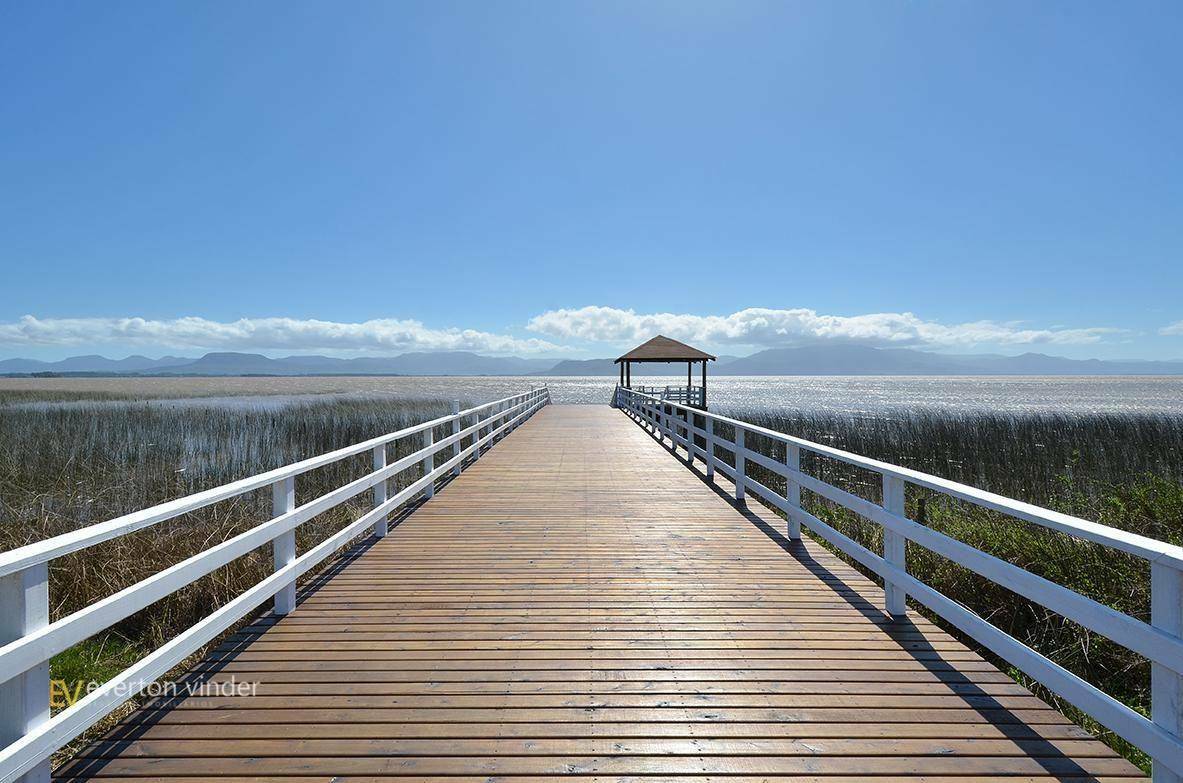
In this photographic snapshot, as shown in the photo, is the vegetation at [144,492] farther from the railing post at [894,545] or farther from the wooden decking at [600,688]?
the railing post at [894,545]

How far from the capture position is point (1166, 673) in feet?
6.53

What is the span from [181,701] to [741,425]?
5.20m

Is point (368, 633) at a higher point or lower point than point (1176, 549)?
lower

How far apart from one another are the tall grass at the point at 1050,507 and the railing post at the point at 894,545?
4.93 ft

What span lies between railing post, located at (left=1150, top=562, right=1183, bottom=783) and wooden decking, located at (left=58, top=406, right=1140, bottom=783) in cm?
45

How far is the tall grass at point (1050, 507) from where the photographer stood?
199 inches

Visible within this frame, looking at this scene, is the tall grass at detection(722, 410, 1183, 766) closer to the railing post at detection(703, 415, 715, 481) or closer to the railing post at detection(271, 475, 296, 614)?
the railing post at detection(703, 415, 715, 481)

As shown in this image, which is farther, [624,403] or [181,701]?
[624,403]

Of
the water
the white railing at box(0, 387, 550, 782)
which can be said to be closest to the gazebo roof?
the water

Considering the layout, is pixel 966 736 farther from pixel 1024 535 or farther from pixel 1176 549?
pixel 1024 535

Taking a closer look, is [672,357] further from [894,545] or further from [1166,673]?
[1166,673]

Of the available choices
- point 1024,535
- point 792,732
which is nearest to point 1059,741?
point 792,732

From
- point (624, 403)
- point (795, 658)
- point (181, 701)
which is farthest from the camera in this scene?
point (624, 403)

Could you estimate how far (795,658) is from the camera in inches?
127
